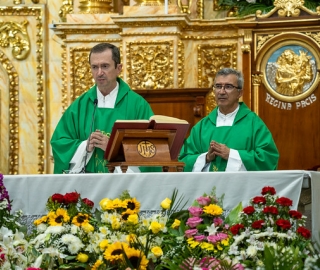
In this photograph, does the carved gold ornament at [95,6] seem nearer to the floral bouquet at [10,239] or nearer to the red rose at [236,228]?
the floral bouquet at [10,239]

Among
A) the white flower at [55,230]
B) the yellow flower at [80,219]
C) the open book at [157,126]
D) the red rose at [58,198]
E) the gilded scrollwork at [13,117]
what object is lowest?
the gilded scrollwork at [13,117]

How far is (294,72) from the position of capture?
1073 centimetres

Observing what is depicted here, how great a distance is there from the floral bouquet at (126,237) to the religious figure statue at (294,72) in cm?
509

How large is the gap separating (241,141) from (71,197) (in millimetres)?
2567

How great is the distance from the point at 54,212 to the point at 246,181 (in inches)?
48.8

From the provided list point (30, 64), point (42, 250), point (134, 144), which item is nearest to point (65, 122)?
point (134, 144)

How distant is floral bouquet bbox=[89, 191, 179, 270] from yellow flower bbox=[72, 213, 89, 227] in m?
0.09

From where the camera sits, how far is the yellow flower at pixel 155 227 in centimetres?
563

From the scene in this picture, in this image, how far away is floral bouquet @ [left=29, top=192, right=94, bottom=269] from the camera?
5.55 meters

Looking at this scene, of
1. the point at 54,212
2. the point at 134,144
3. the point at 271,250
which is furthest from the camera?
the point at 134,144

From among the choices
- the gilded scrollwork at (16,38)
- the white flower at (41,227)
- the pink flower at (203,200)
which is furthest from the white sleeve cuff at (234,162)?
the gilded scrollwork at (16,38)

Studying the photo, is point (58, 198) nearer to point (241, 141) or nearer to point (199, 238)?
point (199, 238)

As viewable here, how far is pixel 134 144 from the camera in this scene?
693 cm

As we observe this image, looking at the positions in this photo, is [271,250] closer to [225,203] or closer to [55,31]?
[225,203]
